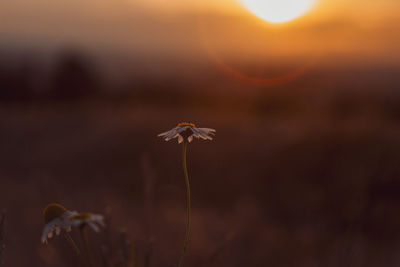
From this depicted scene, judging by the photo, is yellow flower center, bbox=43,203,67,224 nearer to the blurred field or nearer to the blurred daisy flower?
the blurred daisy flower

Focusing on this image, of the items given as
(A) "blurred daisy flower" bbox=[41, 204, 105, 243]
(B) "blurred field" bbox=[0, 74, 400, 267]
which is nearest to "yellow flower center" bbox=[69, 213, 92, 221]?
(A) "blurred daisy flower" bbox=[41, 204, 105, 243]

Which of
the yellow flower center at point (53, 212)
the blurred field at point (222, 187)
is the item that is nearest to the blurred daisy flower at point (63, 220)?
the yellow flower center at point (53, 212)

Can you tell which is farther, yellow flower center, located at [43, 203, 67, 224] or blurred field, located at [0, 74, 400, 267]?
blurred field, located at [0, 74, 400, 267]

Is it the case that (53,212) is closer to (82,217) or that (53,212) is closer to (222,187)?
(82,217)

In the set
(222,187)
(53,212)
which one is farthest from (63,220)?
(222,187)

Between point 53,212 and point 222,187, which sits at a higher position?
point 222,187
